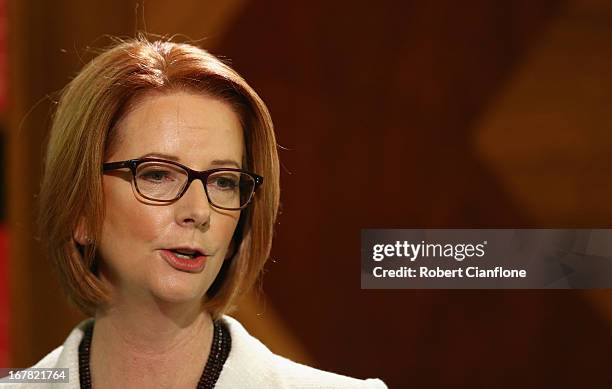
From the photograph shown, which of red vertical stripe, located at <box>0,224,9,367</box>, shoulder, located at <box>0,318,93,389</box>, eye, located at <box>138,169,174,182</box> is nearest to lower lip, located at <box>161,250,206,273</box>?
eye, located at <box>138,169,174,182</box>

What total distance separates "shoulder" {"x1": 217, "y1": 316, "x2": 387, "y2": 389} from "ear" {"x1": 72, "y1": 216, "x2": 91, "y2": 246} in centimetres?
28

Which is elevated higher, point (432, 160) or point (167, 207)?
point (432, 160)

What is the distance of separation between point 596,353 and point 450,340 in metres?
0.27

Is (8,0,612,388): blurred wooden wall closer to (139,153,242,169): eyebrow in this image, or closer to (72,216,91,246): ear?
(139,153,242,169): eyebrow

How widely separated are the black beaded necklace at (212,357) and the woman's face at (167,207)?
130 millimetres

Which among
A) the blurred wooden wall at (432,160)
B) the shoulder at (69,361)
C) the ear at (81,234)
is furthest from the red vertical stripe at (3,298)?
the blurred wooden wall at (432,160)

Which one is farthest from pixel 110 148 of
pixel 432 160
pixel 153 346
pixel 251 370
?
pixel 432 160

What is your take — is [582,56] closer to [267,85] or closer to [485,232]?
[485,232]

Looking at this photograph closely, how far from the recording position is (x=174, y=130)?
4.81ft

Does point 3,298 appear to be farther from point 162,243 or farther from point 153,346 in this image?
point 162,243

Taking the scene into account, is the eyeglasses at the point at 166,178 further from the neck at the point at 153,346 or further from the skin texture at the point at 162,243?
the neck at the point at 153,346

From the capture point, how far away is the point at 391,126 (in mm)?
1718

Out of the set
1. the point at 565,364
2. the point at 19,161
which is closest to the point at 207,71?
the point at 19,161

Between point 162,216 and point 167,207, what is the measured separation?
0.05 ft
